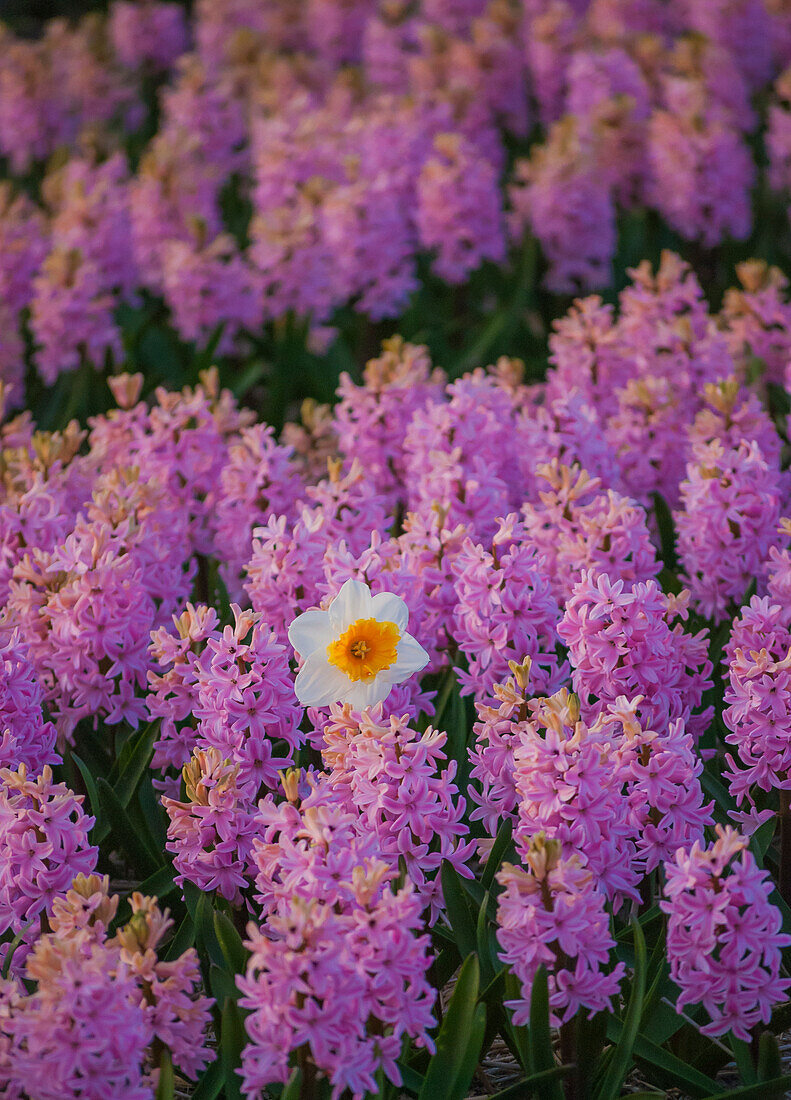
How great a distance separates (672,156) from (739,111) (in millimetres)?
1411

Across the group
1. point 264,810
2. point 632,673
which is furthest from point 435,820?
point 632,673

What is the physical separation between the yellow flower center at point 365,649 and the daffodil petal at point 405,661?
10mm

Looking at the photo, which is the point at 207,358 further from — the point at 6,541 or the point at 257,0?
the point at 257,0

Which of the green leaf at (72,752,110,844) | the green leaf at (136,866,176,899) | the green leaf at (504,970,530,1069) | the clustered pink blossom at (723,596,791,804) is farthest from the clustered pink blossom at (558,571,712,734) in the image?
the green leaf at (72,752,110,844)

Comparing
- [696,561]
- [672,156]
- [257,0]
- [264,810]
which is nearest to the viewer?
[264,810]

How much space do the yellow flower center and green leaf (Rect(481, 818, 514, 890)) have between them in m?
0.41

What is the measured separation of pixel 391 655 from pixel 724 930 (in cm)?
84

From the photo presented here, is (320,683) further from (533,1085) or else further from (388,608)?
(533,1085)

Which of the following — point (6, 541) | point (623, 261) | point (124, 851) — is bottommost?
point (623, 261)

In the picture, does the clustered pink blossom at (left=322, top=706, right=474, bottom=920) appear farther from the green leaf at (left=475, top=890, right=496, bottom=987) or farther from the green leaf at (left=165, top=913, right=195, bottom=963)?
the green leaf at (left=165, top=913, right=195, bottom=963)

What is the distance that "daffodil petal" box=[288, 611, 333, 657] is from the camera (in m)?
2.58

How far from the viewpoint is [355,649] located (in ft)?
8.28

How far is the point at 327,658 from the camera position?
8.36ft

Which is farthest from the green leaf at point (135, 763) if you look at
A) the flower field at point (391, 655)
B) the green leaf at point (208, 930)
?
the green leaf at point (208, 930)
